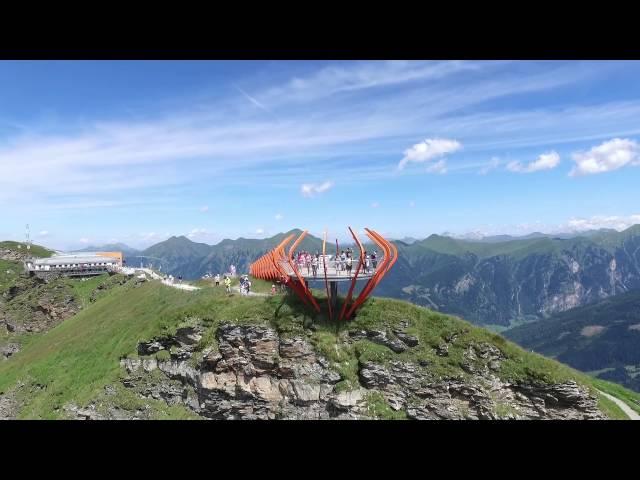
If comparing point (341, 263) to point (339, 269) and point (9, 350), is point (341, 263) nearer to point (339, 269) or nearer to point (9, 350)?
point (339, 269)

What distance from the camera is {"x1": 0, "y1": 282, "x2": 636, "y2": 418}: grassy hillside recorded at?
144 feet

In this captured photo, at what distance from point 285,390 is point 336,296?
38.9 ft

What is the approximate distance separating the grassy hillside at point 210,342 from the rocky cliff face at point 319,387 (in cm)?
86

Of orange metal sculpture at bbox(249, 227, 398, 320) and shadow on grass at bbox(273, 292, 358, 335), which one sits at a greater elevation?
orange metal sculpture at bbox(249, 227, 398, 320)

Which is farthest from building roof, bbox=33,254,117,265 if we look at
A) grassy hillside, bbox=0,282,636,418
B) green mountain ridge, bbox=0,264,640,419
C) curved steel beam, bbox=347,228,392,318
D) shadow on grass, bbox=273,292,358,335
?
curved steel beam, bbox=347,228,392,318

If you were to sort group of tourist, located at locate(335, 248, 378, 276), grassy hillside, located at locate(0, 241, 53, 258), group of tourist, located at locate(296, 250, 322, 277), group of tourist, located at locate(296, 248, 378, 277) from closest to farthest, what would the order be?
group of tourist, located at locate(335, 248, 378, 276) → group of tourist, located at locate(296, 248, 378, 277) → group of tourist, located at locate(296, 250, 322, 277) → grassy hillside, located at locate(0, 241, 53, 258)

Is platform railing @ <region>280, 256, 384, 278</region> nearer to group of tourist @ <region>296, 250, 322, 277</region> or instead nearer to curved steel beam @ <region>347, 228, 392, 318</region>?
group of tourist @ <region>296, 250, 322, 277</region>

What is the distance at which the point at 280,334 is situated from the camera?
46.3m

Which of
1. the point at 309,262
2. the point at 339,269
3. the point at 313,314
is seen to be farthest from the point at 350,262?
the point at 313,314

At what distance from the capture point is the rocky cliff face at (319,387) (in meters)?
42.0

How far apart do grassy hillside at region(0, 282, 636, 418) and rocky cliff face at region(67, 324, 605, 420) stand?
86cm
